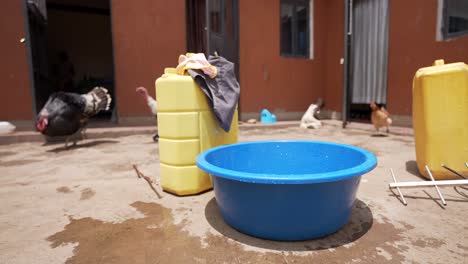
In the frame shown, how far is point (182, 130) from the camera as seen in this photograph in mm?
2014

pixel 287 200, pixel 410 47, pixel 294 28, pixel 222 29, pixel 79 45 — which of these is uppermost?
pixel 79 45

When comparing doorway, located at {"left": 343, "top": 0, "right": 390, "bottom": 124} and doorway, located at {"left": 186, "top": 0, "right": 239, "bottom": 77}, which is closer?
doorway, located at {"left": 186, "top": 0, "right": 239, "bottom": 77}

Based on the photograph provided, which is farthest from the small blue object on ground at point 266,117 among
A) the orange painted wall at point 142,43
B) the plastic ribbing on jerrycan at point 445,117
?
the plastic ribbing on jerrycan at point 445,117

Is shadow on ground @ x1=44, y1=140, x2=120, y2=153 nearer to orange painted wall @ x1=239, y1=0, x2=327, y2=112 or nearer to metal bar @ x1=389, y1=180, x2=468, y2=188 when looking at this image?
orange painted wall @ x1=239, y1=0, x2=327, y2=112

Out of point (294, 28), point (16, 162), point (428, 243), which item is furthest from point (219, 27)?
point (428, 243)

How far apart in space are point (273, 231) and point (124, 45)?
19.3 ft

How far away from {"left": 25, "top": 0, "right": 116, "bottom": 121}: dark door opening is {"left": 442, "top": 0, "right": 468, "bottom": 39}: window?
9341 mm

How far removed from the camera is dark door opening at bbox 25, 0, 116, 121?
989 cm

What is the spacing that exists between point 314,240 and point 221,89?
51.9 inches

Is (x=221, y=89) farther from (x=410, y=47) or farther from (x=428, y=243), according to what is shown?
(x=410, y=47)

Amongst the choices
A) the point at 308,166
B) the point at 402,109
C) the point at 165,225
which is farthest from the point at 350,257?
the point at 402,109

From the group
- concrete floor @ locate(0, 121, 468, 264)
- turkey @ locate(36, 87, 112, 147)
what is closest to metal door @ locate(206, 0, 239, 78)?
turkey @ locate(36, 87, 112, 147)

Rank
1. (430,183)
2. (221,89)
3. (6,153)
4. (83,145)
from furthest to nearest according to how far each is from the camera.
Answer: (83,145), (6,153), (221,89), (430,183)

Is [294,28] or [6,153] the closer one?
[6,153]
